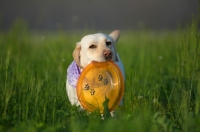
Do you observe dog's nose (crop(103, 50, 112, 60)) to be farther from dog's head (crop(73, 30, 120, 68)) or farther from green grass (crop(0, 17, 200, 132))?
green grass (crop(0, 17, 200, 132))

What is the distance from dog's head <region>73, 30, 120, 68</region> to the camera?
4461mm

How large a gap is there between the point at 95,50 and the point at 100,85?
1.31 feet

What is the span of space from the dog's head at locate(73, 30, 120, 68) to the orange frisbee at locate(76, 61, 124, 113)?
83mm

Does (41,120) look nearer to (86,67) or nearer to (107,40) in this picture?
(86,67)

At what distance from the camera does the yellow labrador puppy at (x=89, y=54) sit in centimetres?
448

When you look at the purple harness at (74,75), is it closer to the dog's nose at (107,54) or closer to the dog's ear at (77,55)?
the dog's ear at (77,55)

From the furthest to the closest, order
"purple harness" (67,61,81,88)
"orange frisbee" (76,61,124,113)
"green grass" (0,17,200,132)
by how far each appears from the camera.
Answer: "purple harness" (67,61,81,88)
"orange frisbee" (76,61,124,113)
"green grass" (0,17,200,132)

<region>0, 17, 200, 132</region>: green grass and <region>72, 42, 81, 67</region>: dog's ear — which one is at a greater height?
<region>72, 42, 81, 67</region>: dog's ear

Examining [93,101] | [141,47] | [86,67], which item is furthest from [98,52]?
[141,47]

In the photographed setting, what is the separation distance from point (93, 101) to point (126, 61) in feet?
11.2

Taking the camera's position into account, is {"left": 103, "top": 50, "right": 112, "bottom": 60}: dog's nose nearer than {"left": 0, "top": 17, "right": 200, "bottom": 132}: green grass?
No

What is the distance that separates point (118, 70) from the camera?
4484 millimetres

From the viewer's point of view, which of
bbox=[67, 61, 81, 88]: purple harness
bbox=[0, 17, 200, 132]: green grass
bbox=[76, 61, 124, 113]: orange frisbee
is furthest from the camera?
bbox=[67, 61, 81, 88]: purple harness

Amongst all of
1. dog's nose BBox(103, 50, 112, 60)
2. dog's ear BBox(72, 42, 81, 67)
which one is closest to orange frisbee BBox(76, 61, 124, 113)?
dog's nose BBox(103, 50, 112, 60)
